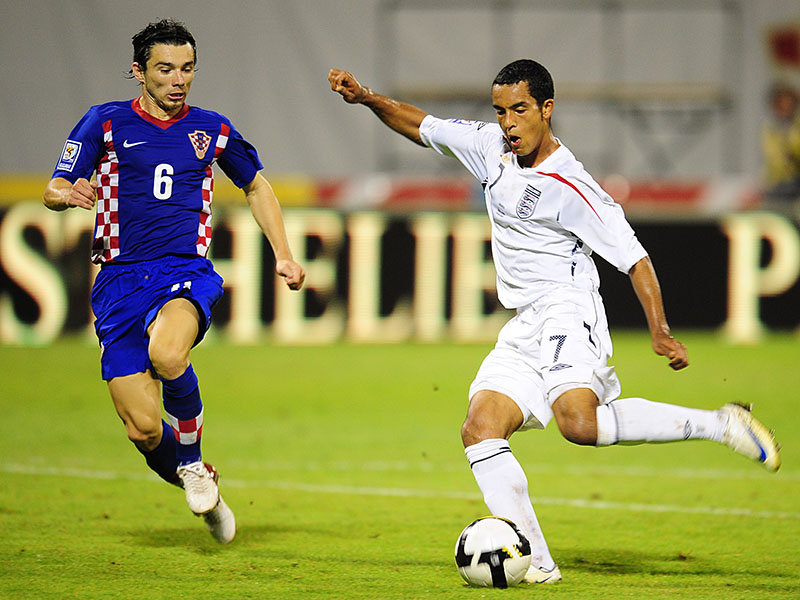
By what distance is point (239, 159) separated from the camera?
5.67m

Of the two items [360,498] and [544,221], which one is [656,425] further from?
[360,498]

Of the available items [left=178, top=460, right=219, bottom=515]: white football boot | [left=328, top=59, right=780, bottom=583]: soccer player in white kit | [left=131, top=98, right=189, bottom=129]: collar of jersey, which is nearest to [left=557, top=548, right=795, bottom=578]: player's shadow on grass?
[left=328, top=59, right=780, bottom=583]: soccer player in white kit

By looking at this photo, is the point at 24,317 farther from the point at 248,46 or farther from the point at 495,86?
the point at 495,86

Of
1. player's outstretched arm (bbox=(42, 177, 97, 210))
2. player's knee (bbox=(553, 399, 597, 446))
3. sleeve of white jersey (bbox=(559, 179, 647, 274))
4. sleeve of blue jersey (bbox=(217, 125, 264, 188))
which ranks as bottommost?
player's knee (bbox=(553, 399, 597, 446))

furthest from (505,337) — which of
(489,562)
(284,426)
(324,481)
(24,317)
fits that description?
(24,317)

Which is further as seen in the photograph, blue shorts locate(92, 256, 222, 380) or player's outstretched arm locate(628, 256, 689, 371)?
blue shorts locate(92, 256, 222, 380)

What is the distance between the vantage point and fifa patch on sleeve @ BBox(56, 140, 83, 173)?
16.8ft

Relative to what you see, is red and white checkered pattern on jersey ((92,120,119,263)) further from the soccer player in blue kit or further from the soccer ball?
the soccer ball

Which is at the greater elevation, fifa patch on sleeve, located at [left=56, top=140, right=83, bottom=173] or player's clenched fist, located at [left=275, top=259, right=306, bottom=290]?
fifa patch on sleeve, located at [left=56, top=140, right=83, bottom=173]

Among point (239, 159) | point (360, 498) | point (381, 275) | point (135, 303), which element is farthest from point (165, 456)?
point (381, 275)

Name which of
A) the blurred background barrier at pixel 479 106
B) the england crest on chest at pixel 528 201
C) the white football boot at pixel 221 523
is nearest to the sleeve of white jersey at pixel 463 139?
the england crest on chest at pixel 528 201

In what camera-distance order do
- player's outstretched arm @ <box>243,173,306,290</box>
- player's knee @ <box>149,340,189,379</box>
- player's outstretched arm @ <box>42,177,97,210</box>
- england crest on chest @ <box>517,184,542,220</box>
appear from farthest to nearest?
1. player's outstretched arm @ <box>243,173,306,290</box>
2. player's knee @ <box>149,340,189,379</box>
3. england crest on chest @ <box>517,184,542,220</box>
4. player's outstretched arm @ <box>42,177,97,210</box>

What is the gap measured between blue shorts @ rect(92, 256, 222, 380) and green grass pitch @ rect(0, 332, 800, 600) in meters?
0.83

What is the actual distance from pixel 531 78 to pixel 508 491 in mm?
1612
